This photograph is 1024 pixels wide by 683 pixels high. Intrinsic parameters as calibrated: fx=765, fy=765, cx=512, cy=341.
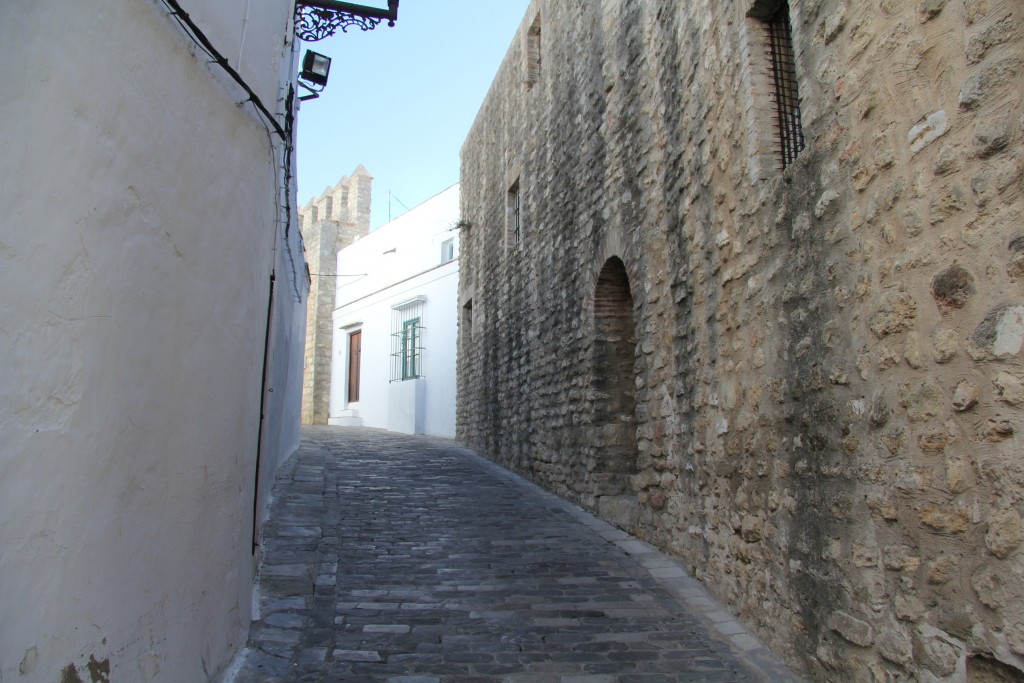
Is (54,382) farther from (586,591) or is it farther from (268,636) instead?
(586,591)

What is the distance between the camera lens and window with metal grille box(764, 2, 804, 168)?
4.16 m

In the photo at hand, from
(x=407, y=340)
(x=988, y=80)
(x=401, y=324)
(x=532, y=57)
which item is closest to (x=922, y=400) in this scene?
(x=988, y=80)

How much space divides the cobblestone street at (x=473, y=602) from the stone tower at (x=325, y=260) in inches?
629

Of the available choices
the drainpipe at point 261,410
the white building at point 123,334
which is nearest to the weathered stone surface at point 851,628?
the white building at point 123,334

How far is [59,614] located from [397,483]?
21.0 ft

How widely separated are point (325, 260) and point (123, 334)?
2187 cm

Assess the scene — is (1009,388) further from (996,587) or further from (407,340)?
(407,340)

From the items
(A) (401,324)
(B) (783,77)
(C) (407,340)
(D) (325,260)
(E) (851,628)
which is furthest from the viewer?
(D) (325,260)

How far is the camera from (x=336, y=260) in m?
23.5

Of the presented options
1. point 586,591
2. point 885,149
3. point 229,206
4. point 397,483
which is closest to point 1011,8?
point 885,149

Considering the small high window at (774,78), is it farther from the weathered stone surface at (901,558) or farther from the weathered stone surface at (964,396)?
the weathered stone surface at (901,558)

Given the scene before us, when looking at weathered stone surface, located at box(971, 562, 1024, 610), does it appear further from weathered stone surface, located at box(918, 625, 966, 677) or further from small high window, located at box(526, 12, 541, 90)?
small high window, located at box(526, 12, 541, 90)

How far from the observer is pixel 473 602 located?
4.52 meters

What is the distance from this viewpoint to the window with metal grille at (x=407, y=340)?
17609 millimetres
